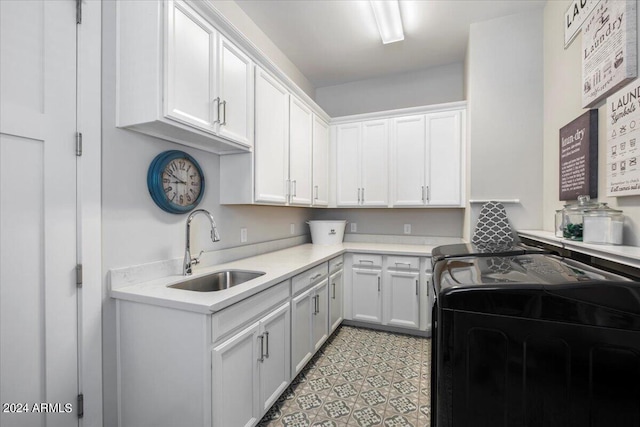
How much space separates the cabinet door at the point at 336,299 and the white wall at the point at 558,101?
1.88 metres

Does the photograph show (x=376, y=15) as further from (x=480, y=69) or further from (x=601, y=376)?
(x=601, y=376)

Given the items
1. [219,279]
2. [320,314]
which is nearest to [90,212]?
[219,279]

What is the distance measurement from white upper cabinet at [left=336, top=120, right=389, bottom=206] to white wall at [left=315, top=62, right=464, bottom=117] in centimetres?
50

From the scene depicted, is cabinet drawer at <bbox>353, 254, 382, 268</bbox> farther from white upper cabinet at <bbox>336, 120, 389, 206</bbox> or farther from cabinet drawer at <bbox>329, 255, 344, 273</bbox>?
white upper cabinet at <bbox>336, 120, 389, 206</bbox>

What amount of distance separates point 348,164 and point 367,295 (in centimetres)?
156

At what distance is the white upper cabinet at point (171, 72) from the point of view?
1442 mm

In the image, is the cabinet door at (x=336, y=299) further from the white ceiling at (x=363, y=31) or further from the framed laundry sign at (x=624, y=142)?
the white ceiling at (x=363, y=31)

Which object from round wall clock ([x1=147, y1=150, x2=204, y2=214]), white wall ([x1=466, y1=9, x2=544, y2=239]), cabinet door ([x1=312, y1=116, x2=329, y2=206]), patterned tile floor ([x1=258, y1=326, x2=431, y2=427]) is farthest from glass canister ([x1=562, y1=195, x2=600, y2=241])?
round wall clock ([x1=147, y1=150, x2=204, y2=214])

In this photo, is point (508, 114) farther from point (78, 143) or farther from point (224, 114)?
point (78, 143)

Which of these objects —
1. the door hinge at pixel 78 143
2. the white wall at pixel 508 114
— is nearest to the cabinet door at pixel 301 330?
the door hinge at pixel 78 143

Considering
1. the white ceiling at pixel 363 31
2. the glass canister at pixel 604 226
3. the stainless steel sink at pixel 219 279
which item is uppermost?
the white ceiling at pixel 363 31

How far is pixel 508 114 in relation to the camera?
8.61ft

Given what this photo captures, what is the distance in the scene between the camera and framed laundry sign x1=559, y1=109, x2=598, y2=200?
1684 millimetres

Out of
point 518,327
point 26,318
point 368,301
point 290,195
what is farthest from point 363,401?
point 26,318
